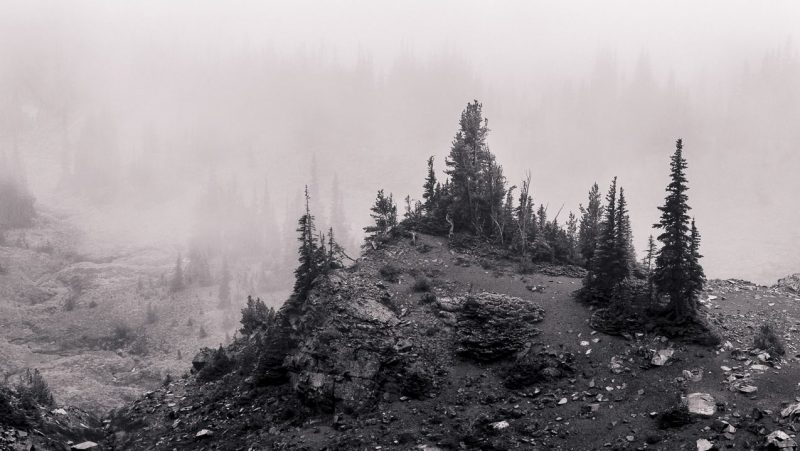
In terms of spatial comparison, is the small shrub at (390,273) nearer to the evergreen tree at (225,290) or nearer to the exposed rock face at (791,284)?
the exposed rock face at (791,284)

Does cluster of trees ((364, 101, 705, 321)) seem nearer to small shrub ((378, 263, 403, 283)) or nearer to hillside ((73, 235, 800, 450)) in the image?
hillside ((73, 235, 800, 450))

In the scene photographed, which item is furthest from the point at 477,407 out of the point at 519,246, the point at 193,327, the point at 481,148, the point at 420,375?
the point at 193,327

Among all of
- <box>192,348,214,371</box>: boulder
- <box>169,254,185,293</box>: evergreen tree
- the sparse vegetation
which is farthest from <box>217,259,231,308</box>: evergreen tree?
the sparse vegetation

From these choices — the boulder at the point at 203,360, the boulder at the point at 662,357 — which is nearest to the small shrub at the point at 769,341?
the boulder at the point at 662,357

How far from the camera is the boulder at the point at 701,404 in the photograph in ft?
104

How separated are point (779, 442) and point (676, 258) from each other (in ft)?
50.7

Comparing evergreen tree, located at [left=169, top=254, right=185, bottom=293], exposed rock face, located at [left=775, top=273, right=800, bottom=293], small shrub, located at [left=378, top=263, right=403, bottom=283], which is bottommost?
evergreen tree, located at [left=169, top=254, right=185, bottom=293]

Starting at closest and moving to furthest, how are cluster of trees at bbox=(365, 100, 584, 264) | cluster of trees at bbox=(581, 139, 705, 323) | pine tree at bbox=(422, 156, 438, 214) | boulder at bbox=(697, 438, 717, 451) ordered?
boulder at bbox=(697, 438, 717, 451), cluster of trees at bbox=(581, 139, 705, 323), cluster of trees at bbox=(365, 100, 584, 264), pine tree at bbox=(422, 156, 438, 214)

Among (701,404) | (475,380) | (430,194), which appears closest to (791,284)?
(701,404)

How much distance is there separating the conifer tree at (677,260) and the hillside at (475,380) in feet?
9.12

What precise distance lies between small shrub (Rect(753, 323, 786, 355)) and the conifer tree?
163 inches

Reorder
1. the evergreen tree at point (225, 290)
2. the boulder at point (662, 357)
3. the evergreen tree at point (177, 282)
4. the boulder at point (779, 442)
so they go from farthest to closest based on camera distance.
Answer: the evergreen tree at point (177, 282) < the evergreen tree at point (225, 290) < the boulder at point (662, 357) < the boulder at point (779, 442)

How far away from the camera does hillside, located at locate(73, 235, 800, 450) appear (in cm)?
3338

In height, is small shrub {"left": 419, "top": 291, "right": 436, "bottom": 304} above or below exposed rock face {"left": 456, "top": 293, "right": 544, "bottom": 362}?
above
